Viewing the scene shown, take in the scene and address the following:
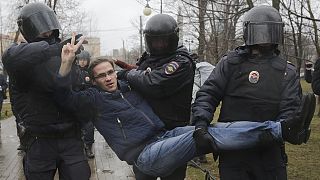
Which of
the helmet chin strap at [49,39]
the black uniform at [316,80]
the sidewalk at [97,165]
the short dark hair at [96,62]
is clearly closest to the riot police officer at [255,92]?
the short dark hair at [96,62]

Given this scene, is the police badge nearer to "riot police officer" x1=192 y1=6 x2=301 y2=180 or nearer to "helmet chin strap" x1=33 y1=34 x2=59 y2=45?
"riot police officer" x1=192 y1=6 x2=301 y2=180

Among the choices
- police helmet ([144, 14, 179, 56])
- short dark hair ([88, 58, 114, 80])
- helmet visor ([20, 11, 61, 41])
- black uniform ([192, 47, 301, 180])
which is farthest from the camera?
short dark hair ([88, 58, 114, 80])

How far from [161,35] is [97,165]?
433 centimetres

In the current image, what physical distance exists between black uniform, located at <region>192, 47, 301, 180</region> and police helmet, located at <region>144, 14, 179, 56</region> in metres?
0.44

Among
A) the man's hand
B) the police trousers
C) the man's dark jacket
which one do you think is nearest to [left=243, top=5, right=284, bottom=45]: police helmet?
the man's dark jacket

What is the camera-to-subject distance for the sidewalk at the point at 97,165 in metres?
6.65

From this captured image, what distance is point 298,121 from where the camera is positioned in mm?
2912

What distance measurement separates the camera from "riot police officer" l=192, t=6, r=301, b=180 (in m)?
3.21

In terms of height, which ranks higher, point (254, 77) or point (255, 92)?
point (254, 77)

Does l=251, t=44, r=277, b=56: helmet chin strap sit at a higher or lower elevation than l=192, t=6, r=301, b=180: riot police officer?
higher

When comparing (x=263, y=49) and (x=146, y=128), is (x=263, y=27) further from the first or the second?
(x=146, y=128)

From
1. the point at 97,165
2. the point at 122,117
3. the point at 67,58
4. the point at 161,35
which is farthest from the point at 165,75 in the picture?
the point at 97,165

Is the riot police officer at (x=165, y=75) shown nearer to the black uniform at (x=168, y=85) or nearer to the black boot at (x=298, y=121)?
the black uniform at (x=168, y=85)

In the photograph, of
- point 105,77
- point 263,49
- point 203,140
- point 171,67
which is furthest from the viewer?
point 105,77
